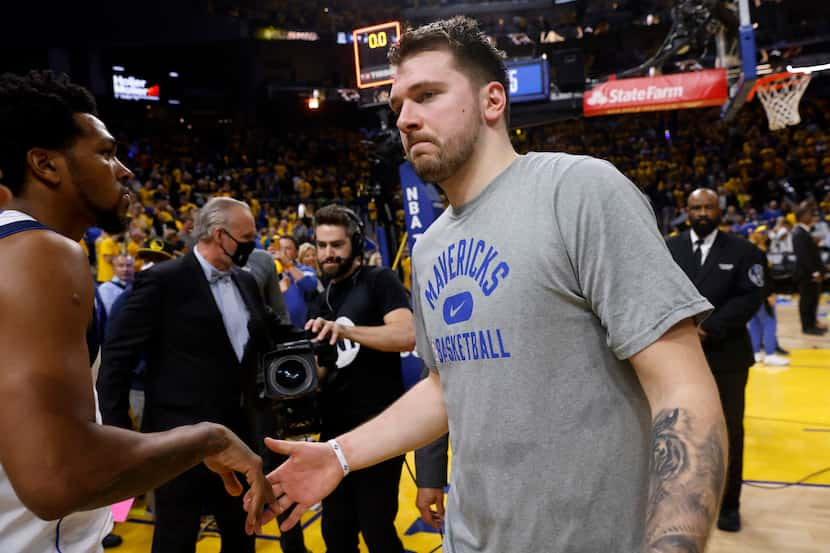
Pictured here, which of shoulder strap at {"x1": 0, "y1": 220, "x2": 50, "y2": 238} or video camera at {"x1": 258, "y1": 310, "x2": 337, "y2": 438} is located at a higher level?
shoulder strap at {"x1": 0, "y1": 220, "x2": 50, "y2": 238}

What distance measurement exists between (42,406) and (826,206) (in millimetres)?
19990

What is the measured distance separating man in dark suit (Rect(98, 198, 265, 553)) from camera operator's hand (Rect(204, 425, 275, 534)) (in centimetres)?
120

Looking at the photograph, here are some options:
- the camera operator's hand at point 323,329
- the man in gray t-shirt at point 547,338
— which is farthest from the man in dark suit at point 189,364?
the man in gray t-shirt at point 547,338

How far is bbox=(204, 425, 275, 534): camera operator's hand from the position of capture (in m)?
1.64

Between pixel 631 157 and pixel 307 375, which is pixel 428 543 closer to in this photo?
pixel 307 375

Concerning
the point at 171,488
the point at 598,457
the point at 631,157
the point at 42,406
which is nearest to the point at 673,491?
the point at 598,457

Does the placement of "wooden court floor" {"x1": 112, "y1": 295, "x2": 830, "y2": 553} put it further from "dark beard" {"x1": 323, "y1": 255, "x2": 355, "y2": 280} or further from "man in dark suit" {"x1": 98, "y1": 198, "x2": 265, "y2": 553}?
"dark beard" {"x1": 323, "y1": 255, "x2": 355, "y2": 280}

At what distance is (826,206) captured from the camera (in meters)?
17.1

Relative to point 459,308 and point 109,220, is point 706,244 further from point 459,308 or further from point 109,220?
point 109,220

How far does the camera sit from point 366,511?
9.78 ft

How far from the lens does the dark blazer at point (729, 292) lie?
13.1 feet

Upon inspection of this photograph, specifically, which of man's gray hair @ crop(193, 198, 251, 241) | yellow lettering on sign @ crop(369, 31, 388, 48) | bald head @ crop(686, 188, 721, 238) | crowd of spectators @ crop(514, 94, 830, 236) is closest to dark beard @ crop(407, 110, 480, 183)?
man's gray hair @ crop(193, 198, 251, 241)

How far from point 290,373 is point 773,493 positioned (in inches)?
151

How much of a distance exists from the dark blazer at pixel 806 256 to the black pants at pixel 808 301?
17 cm
